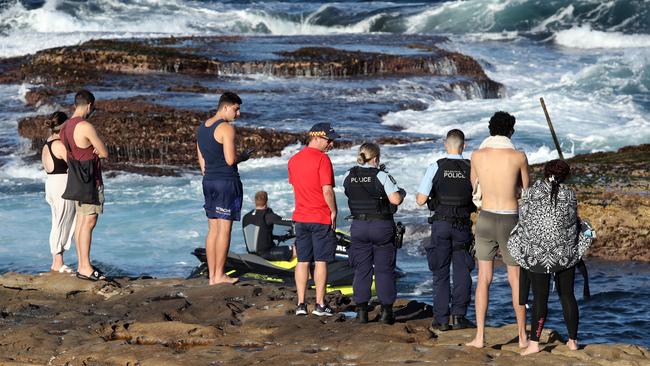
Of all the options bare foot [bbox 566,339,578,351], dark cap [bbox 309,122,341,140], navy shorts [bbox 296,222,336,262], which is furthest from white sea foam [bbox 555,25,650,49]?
bare foot [bbox 566,339,578,351]

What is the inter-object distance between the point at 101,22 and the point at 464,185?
168 feet

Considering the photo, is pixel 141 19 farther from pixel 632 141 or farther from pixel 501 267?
pixel 501 267

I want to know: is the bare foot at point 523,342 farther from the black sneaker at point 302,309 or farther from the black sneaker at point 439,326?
the black sneaker at point 302,309

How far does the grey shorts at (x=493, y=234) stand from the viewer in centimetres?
959

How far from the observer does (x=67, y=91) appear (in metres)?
32.4

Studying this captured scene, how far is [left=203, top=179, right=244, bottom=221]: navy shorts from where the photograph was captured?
38.2 feet

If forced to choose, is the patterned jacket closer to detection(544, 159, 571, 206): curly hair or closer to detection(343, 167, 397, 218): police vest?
detection(544, 159, 571, 206): curly hair

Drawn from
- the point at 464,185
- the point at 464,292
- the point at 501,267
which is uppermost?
the point at 464,185

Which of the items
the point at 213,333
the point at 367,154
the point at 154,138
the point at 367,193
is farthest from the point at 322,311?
the point at 154,138

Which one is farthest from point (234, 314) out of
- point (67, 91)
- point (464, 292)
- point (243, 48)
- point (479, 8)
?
point (479, 8)

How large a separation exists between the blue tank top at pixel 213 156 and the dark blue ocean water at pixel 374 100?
3.90 m

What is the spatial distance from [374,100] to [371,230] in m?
22.5

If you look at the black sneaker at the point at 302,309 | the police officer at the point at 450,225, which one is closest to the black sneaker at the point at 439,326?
the police officer at the point at 450,225

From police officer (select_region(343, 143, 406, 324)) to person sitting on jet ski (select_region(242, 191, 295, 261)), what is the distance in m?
4.00
